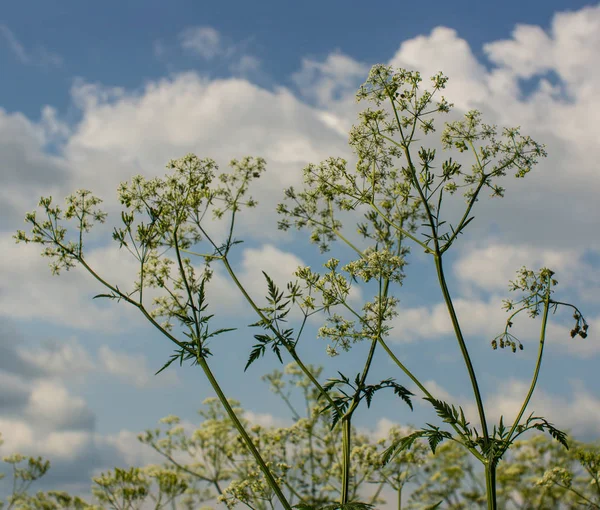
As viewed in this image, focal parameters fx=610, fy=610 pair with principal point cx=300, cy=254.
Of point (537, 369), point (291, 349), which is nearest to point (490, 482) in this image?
point (537, 369)

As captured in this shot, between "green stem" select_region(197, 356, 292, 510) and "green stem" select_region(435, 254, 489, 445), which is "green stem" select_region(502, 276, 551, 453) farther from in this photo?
"green stem" select_region(197, 356, 292, 510)

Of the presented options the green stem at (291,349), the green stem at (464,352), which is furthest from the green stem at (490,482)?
the green stem at (291,349)

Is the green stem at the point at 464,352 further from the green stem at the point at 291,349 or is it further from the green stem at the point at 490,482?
the green stem at the point at 291,349

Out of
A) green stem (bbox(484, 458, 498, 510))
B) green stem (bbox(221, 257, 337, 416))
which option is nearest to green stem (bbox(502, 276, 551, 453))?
green stem (bbox(484, 458, 498, 510))

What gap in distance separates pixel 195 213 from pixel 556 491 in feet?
54.5

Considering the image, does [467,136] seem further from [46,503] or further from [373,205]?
[46,503]

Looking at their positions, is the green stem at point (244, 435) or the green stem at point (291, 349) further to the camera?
the green stem at point (291, 349)

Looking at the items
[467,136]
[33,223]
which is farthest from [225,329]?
[467,136]

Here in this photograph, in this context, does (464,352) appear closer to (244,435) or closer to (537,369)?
(537,369)

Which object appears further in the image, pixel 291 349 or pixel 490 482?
pixel 291 349

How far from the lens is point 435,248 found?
271 inches

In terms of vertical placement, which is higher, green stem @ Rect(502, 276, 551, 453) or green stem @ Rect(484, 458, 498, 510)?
green stem @ Rect(502, 276, 551, 453)

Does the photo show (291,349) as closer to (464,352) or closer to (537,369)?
(464,352)

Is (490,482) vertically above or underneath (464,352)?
underneath
